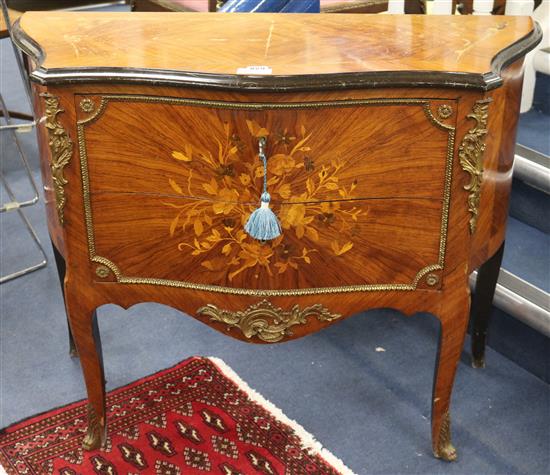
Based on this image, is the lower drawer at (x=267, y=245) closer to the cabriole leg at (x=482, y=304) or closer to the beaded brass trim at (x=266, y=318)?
the beaded brass trim at (x=266, y=318)

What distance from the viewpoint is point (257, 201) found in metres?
1.83

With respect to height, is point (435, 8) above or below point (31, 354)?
above

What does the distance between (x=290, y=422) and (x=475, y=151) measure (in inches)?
36.9

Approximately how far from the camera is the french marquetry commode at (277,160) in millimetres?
1739

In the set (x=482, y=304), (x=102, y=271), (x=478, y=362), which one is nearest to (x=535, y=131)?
(x=482, y=304)

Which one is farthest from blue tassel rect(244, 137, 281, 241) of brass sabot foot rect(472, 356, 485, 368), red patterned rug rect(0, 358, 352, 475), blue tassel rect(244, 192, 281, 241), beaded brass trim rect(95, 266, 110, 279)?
brass sabot foot rect(472, 356, 485, 368)

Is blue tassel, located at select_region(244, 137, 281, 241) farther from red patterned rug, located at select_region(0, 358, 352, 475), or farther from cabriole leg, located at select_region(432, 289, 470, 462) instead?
red patterned rug, located at select_region(0, 358, 352, 475)

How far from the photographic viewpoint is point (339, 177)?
1808 mm

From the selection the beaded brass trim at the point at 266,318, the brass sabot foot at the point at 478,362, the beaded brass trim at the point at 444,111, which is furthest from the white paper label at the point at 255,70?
the brass sabot foot at the point at 478,362

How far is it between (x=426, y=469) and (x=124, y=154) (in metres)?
1.09

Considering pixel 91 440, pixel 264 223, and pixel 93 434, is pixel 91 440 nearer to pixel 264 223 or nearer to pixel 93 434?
pixel 93 434

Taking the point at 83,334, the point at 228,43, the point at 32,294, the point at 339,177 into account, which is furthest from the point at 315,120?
the point at 32,294

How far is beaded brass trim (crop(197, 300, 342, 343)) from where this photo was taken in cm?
197

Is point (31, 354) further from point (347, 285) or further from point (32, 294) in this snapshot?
point (347, 285)
